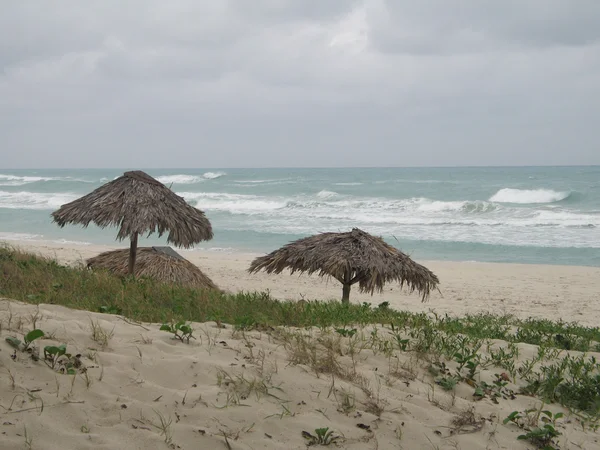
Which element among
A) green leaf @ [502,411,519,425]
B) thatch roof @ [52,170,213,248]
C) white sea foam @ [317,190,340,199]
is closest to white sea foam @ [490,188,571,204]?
white sea foam @ [317,190,340,199]

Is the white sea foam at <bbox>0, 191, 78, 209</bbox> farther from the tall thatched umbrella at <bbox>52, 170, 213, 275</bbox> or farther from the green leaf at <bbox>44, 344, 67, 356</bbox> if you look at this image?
the green leaf at <bbox>44, 344, 67, 356</bbox>

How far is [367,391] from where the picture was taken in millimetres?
3814

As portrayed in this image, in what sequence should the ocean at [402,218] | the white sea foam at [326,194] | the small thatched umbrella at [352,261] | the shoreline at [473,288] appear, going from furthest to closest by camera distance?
the white sea foam at [326,194]
the ocean at [402,218]
the shoreline at [473,288]
the small thatched umbrella at [352,261]

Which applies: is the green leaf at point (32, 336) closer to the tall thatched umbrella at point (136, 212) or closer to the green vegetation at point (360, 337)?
the green vegetation at point (360, 337)

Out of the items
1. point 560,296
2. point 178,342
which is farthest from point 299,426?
point 560,296

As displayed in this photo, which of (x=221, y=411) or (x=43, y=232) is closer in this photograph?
(x=221, y=411)

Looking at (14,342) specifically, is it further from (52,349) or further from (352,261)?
(352,261)

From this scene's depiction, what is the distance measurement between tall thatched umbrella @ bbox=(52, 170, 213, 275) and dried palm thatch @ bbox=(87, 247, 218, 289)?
0.52m

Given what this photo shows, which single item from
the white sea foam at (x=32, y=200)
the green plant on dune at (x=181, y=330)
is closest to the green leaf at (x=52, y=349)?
the green plant on dune at (x=181, y=330)

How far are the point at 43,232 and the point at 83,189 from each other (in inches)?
1190

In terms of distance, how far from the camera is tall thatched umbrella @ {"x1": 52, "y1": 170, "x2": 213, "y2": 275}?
9.20 meters

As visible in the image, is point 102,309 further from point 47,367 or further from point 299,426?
point 299,426

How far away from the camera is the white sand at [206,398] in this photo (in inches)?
120

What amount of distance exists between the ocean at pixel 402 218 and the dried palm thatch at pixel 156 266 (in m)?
4.90
